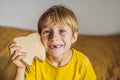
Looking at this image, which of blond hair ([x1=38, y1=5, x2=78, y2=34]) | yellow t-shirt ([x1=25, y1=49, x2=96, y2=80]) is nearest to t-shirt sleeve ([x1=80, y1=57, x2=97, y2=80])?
yellow t-shirt ([x1=25, y1=49, x2=96, y2=80])

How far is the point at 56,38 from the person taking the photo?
2.80 ft

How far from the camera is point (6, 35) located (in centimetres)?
101

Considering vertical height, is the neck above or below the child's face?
below

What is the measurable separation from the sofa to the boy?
0.18ft

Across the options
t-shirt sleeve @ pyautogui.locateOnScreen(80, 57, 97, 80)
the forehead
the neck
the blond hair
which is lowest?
t-shirt sleeve @ pyautogui.locateOnScreen(80, 57, 97, 80)

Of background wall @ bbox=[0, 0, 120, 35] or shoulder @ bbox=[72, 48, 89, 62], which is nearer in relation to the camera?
shoulder @ bbox=[72, 48, 89, 62]

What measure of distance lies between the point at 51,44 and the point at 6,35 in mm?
219

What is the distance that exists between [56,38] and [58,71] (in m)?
0.10

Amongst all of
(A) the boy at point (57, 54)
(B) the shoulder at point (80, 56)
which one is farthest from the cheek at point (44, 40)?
(B) the shoulder at point (80, 56)

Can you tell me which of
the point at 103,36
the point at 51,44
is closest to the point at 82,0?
the point at 103,36

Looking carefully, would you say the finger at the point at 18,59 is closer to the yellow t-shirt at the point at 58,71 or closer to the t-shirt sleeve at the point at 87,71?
the yellow t-shirt at the point at 58,71

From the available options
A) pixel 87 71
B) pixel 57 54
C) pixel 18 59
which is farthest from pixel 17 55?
pixel 87 71

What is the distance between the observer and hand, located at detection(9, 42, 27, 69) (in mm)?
853

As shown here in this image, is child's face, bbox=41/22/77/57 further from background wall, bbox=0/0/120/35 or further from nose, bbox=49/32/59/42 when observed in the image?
background wall, bbox=0/0/120/35
